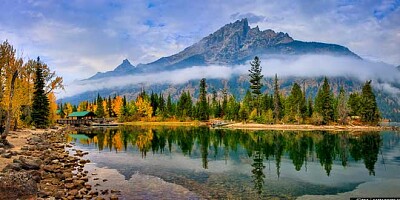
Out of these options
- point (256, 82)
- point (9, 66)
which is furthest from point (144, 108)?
point (9, 66)

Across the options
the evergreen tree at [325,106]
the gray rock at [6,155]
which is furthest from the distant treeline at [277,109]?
the gray rock at [6,155]

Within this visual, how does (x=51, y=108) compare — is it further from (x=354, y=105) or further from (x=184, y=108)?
(x=354, y=105)

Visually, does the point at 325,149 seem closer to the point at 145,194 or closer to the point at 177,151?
the point at 177,151

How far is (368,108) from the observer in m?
114

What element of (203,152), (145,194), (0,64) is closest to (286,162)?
(203,152)

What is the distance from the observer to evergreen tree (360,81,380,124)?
11350cm

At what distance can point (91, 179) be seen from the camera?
27.9 meters

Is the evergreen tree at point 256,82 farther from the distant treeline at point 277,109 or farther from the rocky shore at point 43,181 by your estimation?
the rocky shore at point 43,181

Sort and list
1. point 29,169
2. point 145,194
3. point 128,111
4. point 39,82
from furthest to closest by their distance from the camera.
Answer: point 128,111 → point 39,82 → point 29,169 → point 145,194

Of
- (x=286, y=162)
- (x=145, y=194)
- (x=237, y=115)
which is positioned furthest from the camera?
(x=237, y=115)

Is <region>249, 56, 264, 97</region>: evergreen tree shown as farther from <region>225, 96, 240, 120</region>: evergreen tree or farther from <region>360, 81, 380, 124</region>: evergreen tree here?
<region>360, 81, 380, 124</region>: evergreen tree

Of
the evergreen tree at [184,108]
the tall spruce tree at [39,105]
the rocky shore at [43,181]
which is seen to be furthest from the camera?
the evergreen tree at [184,108]

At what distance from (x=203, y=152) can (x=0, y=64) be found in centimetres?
2990

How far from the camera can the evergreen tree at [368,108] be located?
372 ft
